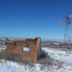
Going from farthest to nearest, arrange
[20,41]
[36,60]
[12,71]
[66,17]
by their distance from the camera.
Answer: [66,17] → [20,41] → [36,60] → [12,71]

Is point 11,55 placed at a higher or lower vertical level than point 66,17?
lower

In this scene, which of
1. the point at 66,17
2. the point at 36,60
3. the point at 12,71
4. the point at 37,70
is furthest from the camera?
the point at 66,17

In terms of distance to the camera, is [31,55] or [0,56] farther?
[0,56]

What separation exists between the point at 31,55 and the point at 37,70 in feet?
13.2

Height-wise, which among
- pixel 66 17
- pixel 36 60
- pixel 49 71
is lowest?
pixel 49 71

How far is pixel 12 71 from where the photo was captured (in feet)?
42.2

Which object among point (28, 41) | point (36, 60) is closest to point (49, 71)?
point (36, 60)

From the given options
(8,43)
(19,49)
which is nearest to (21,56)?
(19,49)

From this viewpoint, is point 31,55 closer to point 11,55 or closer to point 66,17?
point 11,55

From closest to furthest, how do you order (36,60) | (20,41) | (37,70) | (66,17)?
(37,70)
(36,60)
(20,41)
(66,17)

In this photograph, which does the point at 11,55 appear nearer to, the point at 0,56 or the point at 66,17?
the point at 0,56

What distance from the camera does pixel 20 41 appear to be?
18.8 meters

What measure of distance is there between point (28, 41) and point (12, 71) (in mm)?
5813

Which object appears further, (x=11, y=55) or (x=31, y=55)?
(x=11, y=55)
